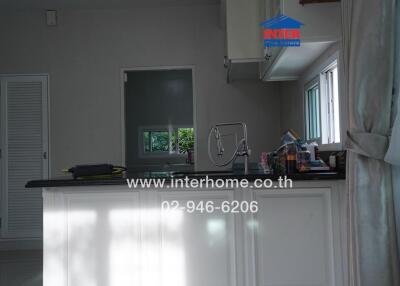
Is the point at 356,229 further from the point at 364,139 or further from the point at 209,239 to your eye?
the point at 209,239

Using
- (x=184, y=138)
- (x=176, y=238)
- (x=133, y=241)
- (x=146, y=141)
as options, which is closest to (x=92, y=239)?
(x=133, y=241)

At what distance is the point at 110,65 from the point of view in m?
4.23

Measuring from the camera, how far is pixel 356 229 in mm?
1579

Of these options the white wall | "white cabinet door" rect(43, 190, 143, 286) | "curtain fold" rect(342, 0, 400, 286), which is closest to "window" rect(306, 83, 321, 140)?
the white wall

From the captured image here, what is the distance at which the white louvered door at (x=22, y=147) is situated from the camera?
4.20m

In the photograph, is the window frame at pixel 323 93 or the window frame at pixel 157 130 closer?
the window frame at pixel 323 93

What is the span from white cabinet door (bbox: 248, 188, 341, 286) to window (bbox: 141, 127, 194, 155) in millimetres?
4242

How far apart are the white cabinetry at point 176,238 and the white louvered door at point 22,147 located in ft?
8.16

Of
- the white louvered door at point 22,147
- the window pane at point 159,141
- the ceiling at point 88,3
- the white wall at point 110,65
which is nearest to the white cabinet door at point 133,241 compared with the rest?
the white wall at point 110,65

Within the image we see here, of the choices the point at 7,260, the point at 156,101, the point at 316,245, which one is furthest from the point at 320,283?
the point at 156,101

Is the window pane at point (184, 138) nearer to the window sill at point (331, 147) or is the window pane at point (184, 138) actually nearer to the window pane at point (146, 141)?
the window pane at point (146, 141)

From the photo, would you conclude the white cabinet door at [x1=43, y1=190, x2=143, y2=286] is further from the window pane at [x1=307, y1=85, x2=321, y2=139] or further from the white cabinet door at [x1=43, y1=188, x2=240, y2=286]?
the window pane at [x1=307, y1=85, x2=321, y2=139]

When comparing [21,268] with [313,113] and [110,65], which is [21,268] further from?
[313,113]

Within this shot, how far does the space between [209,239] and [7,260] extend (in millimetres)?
2826
